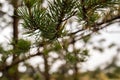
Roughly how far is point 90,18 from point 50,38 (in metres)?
0.28

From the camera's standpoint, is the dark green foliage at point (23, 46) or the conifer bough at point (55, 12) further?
the dark green foliage at point (23, 46)

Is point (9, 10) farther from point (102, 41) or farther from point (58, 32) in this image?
point (102, 41)

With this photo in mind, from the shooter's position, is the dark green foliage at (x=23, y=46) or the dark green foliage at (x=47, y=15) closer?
the dark green foliage at (x=47, y=15)

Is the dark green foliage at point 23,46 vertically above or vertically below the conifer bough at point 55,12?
above

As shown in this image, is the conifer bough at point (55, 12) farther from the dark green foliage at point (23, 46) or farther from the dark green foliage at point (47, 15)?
the dark green foliage at point (23, 46)

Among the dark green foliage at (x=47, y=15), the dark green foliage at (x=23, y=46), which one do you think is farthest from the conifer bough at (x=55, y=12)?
the dark green foliage at (x=23, y=46)

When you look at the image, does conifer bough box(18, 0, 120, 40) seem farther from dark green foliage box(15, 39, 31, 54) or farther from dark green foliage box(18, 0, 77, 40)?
dark green foliage box(15, 39, 31, 54)

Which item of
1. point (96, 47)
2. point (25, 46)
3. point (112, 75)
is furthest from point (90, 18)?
point (112, 75)

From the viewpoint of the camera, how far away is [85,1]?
1667 mm

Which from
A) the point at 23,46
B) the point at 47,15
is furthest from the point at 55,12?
the point at 23,46

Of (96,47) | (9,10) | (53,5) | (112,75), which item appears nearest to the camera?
(53,5)

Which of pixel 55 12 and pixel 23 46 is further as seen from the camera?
pixel 23 46

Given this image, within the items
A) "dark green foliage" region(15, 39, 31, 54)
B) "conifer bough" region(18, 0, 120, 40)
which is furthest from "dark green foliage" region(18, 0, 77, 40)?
"dark green foliage" region(15, 39, 31, 54)

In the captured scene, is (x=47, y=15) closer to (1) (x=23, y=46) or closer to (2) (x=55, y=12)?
(2) (x=55, y=12)
